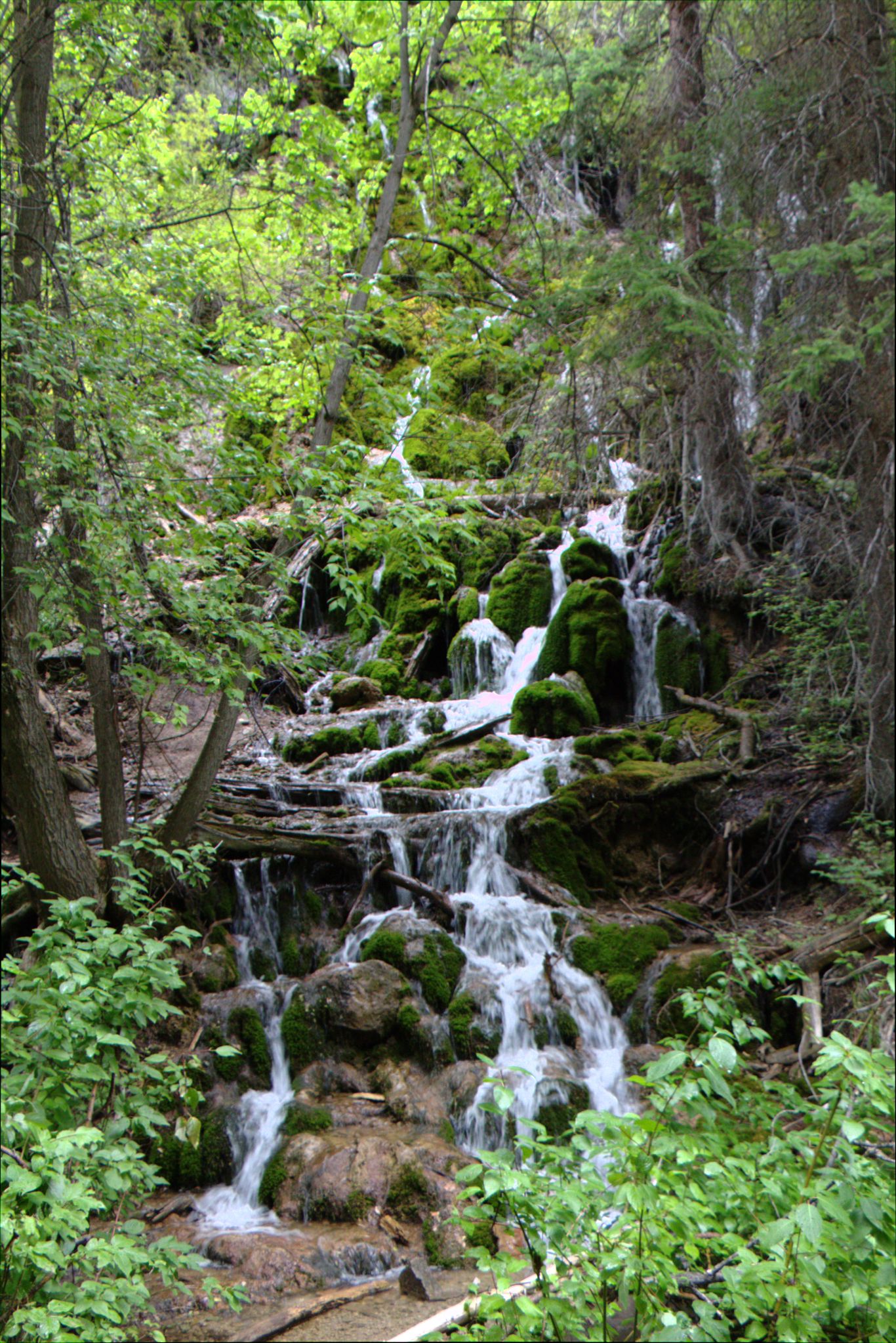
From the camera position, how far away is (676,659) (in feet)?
37.5

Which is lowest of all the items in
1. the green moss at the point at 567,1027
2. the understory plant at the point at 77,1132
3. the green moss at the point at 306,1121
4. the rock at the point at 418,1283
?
the rock at the point at 418,1283

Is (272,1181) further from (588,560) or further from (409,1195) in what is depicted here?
(588,560)

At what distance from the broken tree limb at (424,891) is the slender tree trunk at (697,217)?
418 cm

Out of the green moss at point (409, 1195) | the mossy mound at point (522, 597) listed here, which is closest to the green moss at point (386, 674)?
the mossy mound at point (522, 597)

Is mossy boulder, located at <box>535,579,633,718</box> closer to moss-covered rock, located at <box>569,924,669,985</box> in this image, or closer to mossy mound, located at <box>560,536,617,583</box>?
mossy mound, located at <box>560,536,617,583</box>

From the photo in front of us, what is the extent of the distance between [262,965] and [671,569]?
7891 millimetres

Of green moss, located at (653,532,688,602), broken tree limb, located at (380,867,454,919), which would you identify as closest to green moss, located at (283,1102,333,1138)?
broken tree limb, located at (380,867,454,919)

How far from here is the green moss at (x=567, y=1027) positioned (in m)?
6.55

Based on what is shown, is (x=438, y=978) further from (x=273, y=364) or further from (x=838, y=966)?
(x=273, y=364)

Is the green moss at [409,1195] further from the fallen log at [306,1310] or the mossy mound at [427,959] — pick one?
the mossy mound at [427,959]

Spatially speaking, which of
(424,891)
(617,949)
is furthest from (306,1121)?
(617,949)

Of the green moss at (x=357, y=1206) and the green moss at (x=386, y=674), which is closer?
the green moss at (x=357, y=1206)

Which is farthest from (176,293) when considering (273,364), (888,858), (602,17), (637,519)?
(637,519)

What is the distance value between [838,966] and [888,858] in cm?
85
